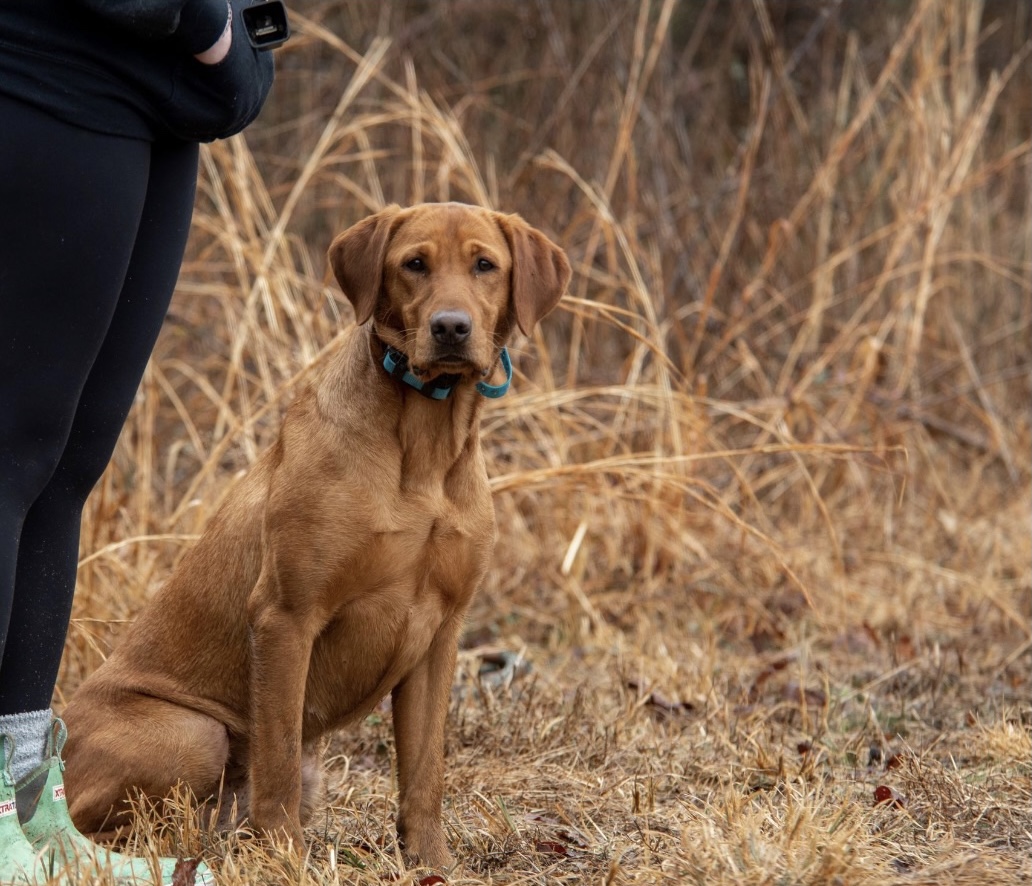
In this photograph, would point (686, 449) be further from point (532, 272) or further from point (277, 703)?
point (277, 703)

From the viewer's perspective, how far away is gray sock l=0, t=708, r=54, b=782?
2375mm

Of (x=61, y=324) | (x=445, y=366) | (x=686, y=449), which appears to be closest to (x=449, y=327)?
(x=445, y=366)

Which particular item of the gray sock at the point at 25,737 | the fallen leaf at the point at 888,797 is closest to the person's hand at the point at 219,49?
the gray sock at the point at 25,737

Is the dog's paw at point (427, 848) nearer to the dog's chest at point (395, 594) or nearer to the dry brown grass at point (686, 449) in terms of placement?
the dry brown grass at point (686, 449)

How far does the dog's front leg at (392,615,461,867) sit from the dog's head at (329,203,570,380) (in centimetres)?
63

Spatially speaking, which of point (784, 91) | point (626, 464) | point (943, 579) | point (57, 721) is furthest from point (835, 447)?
point (784, 91)

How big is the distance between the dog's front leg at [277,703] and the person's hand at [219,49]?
1.05m

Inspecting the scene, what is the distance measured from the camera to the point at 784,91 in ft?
21.2

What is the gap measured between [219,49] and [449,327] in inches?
30.1

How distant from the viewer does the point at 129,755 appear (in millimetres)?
2756

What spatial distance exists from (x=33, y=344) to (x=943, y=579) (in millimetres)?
4165

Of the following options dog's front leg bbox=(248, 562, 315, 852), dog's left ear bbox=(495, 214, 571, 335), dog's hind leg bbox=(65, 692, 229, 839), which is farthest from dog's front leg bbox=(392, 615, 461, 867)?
dog's left ear bbox=(495, 214, 571, 335)

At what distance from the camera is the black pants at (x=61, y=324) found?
2.13 m

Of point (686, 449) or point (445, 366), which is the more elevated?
point (445, 366)
